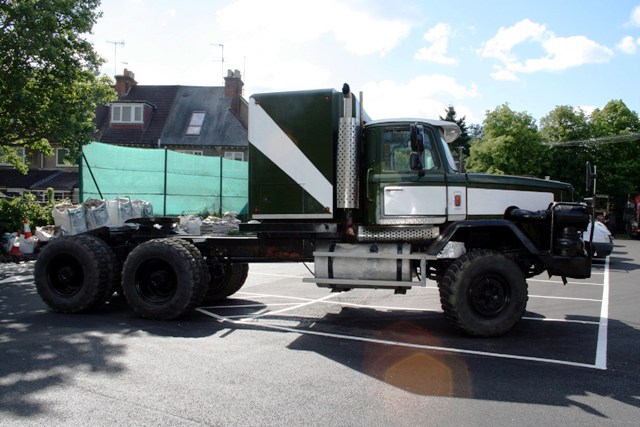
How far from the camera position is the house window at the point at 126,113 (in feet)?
118

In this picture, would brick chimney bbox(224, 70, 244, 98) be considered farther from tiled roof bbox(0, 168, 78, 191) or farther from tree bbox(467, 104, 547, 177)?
tree bbox(467, 104, 547, 177)

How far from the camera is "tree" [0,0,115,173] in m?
14.6

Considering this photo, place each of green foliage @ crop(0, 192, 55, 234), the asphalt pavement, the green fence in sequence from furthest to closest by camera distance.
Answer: the green fence
green foliage @ crop(0, 192, 55, 234)
the asphalt pavement

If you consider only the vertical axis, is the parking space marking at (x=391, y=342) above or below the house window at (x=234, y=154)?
below

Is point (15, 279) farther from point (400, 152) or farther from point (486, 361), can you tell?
point (486, 361)

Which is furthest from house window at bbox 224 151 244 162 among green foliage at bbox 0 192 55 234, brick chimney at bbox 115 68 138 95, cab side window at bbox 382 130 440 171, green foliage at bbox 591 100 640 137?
green foliage at bbox 591 100 640 137

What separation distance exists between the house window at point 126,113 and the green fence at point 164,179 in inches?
672

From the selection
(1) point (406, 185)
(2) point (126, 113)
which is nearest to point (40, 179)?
(2) point (126, 113)

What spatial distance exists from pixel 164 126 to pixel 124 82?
6007 millimetres

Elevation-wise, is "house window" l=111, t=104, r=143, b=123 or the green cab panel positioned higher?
"house window" l=111, t=104, r=143, b=123

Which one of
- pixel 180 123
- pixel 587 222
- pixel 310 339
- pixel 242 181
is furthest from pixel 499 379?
pixel 180 123

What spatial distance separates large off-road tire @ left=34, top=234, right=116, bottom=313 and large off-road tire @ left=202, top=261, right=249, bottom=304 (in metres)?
1.67

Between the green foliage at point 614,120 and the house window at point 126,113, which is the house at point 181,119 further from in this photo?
the green foliage at point 614,120

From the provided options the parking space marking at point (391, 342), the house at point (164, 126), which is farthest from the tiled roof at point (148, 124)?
the parking space marking at point (391, 342)
